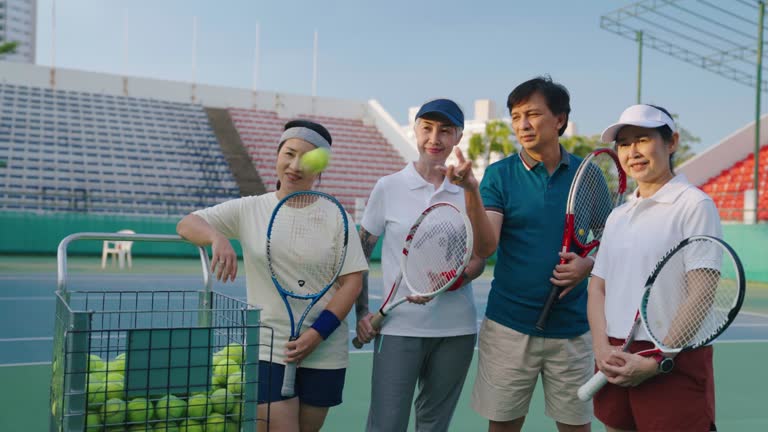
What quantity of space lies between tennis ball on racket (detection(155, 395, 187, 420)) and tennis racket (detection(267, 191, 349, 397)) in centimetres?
67

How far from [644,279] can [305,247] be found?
1214 mm

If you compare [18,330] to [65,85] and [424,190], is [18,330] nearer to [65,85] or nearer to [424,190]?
[424,190]

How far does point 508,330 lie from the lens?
3070 mm

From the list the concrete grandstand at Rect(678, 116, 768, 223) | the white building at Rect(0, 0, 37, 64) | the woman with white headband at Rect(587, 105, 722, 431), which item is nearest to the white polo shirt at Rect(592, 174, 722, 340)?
the woman with white headband at Rect(587, 105, 722, 431)

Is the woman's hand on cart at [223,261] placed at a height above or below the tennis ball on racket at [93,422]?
above

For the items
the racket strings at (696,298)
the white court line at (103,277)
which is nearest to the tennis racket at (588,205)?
the racket strings at (696,298)

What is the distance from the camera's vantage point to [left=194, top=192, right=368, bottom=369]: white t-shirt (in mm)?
2783

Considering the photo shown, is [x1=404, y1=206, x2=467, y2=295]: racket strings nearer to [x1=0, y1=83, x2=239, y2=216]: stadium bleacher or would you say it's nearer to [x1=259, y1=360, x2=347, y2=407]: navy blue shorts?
[x1=259, y1=360, x2=347, y2=407]: navy blue shorts

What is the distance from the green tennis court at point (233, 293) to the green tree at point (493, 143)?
25.2m

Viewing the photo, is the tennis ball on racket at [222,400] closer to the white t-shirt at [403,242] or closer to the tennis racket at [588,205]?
the white t-shirt at [403,242]

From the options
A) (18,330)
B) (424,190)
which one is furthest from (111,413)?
(18,330)

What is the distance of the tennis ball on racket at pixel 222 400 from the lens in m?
2.19

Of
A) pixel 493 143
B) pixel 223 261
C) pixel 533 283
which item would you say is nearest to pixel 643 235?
pixel 533 283

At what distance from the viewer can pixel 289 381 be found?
2.67m
